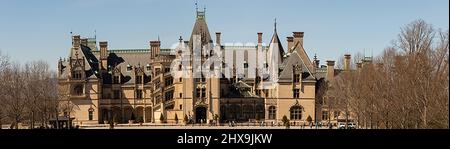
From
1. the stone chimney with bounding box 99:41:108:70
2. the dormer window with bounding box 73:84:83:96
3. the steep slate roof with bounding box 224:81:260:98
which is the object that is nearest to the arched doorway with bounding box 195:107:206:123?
the steep slate roof with bounding box 224:81:260:98

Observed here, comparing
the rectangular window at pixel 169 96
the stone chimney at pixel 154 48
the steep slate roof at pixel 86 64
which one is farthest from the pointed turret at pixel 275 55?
the steep slate roof at pixel 86 64

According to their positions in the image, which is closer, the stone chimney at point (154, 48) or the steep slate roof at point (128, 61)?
the steep slate roof at point (128, 61)

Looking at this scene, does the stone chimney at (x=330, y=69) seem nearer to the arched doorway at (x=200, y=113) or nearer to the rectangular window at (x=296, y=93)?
the rectangular window at (x=296, y=93)

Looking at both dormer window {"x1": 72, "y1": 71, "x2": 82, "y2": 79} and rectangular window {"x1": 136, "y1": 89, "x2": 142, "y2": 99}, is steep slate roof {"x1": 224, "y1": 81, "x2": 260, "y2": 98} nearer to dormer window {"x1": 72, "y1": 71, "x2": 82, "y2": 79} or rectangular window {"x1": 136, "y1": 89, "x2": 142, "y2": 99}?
rectangular window {"x1": 136, "y1": 89, "x2": 142, "y2": 99}

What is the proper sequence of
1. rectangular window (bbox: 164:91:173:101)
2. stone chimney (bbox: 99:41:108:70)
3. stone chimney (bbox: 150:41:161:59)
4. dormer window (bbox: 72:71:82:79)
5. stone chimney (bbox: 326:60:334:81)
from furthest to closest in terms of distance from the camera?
1. stone chimney (bbox: 150:41:161:59)
2. stone chimney (bbox: 99:41:108:70)
3. stone chimney (bbox: 326:60:334:81)
4. dormer window (bbox: 72:71:82:79)
5. rectangular window (bbox: 164:91:173:101)

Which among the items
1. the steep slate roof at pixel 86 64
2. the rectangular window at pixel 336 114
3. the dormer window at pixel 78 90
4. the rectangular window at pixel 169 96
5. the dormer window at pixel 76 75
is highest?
the steep slate roof at pixel 86 64

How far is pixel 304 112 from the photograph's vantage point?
70500 millimetres

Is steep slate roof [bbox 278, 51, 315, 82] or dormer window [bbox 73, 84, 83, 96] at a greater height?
steep slate roof [bbox 278, 51, 315, 82]

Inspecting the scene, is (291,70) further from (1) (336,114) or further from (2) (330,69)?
(1) (336,114)

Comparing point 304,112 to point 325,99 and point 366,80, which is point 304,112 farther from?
point 366,80

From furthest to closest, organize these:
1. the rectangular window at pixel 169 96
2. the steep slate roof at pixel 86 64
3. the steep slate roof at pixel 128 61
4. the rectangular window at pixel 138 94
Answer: the steep slate roof at pixel 128 61, the rectangular window at pixel 138 94, the steep slate roof at pixel 86 64, the rectangular window at pixel 169 96

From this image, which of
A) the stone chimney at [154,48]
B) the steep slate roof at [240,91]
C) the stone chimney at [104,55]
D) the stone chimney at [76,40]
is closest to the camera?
the steep slate roof at [240,91]

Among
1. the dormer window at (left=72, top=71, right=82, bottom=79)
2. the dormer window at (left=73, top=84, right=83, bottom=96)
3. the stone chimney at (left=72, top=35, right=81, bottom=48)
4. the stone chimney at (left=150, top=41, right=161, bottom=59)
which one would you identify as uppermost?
the stone chimney at (left=72, top=35, right=81, bottom=48)
